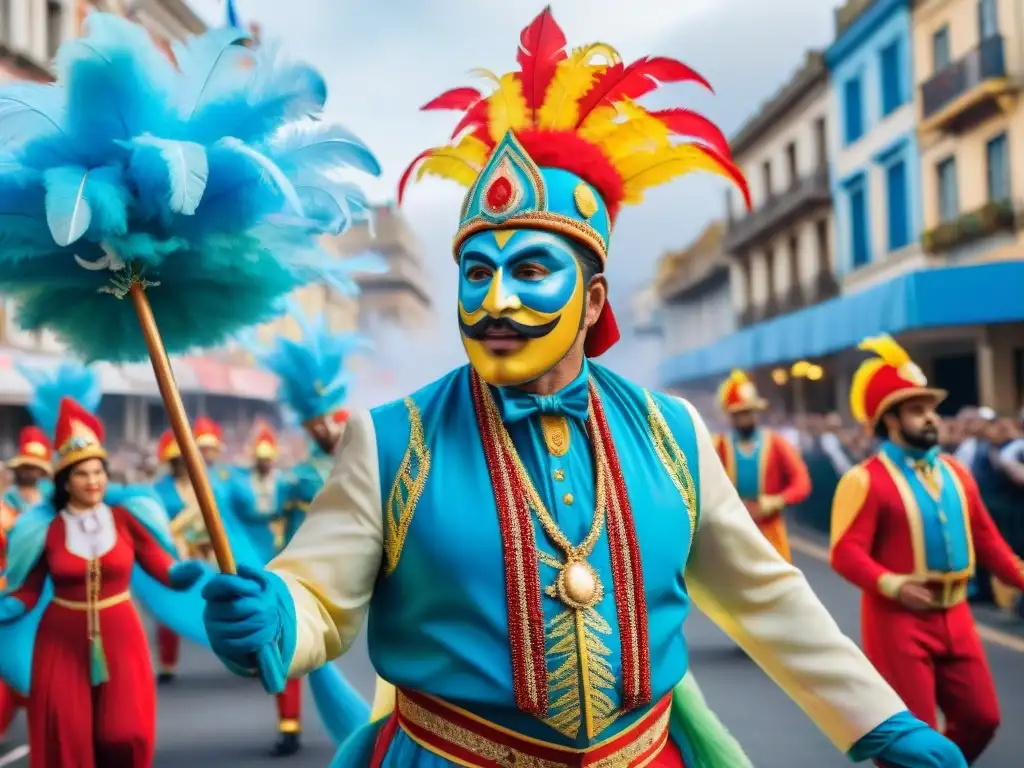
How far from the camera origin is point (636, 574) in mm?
2467

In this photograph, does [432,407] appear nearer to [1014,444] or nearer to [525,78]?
[525,78]

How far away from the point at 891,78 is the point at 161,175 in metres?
23.2

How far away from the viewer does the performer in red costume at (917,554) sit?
4.88m

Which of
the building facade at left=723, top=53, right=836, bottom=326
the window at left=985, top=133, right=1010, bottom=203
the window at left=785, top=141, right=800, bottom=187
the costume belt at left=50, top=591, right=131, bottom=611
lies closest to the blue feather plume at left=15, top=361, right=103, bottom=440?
the costume belt at left=50, top=591, right=131, bottom=611

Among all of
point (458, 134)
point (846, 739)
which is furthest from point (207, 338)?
point (846, 739)

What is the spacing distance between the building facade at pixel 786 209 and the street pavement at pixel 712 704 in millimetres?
19520

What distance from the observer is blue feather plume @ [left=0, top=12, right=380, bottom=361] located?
2.13 metres

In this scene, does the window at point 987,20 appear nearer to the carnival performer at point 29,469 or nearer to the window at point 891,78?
the window at point 891,78

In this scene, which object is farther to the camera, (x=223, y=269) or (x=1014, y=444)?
(x=1014, y=444)

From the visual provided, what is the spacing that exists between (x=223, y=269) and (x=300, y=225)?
0.18 meters

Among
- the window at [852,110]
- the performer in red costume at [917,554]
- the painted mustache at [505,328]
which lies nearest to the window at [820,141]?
the window at [852,110]

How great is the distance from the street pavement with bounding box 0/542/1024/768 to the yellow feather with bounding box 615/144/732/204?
12.9ft

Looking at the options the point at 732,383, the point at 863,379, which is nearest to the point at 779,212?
the point at 732,383

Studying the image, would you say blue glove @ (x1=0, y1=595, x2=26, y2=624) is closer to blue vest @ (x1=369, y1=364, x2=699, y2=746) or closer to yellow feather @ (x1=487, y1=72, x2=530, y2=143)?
blue vest @ (x1=369, y1=364, x2=699, y2=746)
